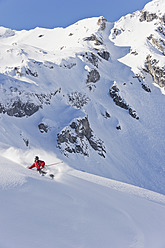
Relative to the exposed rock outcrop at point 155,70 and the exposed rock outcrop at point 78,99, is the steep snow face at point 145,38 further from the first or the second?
the exposed rock outcrop at point 78,99

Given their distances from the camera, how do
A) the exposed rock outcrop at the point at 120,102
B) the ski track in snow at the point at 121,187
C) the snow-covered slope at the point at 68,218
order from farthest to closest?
the exposed rock outcrop at the point at 120,102 → the ski track in snow at the point at 121,187 → the snow-covered slope at the point at 68,218

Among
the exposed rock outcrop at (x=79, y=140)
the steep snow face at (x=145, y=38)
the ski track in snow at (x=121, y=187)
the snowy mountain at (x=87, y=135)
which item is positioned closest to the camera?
the snowy mountain at (x=87, y=135)

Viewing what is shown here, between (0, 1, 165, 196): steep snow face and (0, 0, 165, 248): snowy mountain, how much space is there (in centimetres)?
21

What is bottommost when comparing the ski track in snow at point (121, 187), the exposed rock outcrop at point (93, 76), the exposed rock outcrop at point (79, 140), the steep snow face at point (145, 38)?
the ski track in snow at point (121, 187)

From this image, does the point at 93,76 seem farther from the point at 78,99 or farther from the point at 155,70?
the point at 155,70

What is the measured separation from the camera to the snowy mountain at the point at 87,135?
223 inches

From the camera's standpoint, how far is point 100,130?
4062 cm

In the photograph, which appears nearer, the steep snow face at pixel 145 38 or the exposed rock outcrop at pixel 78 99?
the exposed rock outcrop at pixel 78 99

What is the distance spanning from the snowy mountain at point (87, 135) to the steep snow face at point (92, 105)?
8.3 inches

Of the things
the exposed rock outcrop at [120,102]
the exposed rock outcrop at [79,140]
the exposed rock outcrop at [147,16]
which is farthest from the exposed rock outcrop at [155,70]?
the exposed rock outcrop at [79,140]

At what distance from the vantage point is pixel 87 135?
3656cm

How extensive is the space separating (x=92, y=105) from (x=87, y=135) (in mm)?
9588

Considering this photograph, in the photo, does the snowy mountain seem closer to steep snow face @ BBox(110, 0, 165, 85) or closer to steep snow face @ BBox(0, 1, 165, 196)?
steep snow face @ BBox(0, 1, 165, 196)

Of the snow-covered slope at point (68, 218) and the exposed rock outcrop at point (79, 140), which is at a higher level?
the exposed rock outcrop at point (79, 140)
